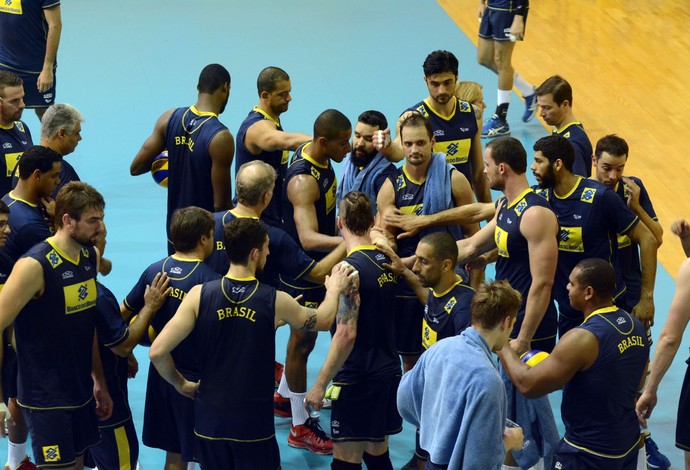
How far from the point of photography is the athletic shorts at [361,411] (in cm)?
→ 622

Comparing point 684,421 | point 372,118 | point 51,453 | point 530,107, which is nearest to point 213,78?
point 372,118

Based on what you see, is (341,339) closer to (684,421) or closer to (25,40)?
(684,421)

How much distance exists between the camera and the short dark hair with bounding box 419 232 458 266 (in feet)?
19.3

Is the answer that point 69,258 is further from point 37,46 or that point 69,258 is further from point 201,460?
point 37,46

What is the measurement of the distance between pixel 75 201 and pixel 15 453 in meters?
1.94

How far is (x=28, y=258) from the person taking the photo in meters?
5.55

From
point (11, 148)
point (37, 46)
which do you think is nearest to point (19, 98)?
point (11, 148)

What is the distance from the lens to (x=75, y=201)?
561 cm

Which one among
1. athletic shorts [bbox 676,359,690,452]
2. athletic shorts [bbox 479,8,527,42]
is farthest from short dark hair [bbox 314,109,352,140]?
athletic shorts [bbox 479,8,527,42]

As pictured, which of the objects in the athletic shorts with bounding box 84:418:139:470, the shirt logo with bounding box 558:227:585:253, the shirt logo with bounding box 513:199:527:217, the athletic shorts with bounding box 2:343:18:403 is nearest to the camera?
the athletic shorts with bounding box 84:418:139:470

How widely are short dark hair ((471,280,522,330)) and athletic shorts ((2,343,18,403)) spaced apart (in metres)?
3.05

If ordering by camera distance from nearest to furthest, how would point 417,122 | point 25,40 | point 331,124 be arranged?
1. point 417,122
2. point 331,124
3. point 25,40

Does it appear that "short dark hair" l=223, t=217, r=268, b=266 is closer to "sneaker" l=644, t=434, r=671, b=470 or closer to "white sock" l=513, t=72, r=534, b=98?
"sneaker" l=644, t=434, r=671, b=470

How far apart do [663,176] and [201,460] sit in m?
7.18
